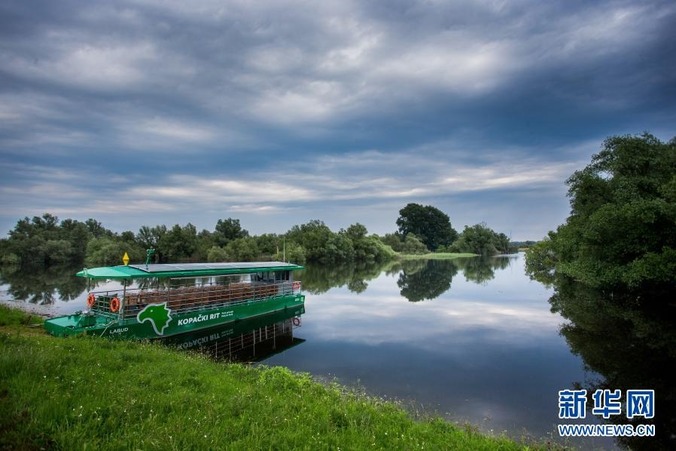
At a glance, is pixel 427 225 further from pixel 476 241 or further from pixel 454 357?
pixel 454 357

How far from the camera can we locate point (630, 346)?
19.0 m

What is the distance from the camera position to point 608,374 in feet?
51.2

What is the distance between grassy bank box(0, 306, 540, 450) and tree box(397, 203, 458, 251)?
163 meters

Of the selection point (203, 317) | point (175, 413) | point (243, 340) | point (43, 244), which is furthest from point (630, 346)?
point (43, 244)

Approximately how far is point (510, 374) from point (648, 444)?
657cm

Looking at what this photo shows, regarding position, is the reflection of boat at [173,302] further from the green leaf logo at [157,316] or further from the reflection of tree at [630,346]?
the reflection of tree at [630,346]

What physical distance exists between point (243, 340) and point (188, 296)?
4.52m

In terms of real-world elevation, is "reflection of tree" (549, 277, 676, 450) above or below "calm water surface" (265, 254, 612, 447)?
above

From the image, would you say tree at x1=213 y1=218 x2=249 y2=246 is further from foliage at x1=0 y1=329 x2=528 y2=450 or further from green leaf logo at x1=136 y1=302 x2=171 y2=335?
foliage at x1=0 y1=329 x2=528 y2=450

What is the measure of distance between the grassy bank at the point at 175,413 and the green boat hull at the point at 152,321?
611 cm

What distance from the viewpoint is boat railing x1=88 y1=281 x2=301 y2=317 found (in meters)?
20.1

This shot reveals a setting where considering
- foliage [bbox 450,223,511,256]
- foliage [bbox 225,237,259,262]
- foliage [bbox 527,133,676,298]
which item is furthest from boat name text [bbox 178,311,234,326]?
foliage [bbox 450,223,511,256]

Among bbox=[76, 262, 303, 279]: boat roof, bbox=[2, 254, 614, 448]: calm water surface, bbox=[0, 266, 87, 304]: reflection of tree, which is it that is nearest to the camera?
bbox=[2, 254, 614, 448]: calm water surface

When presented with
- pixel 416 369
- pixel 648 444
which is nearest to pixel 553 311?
pixel 416 369
